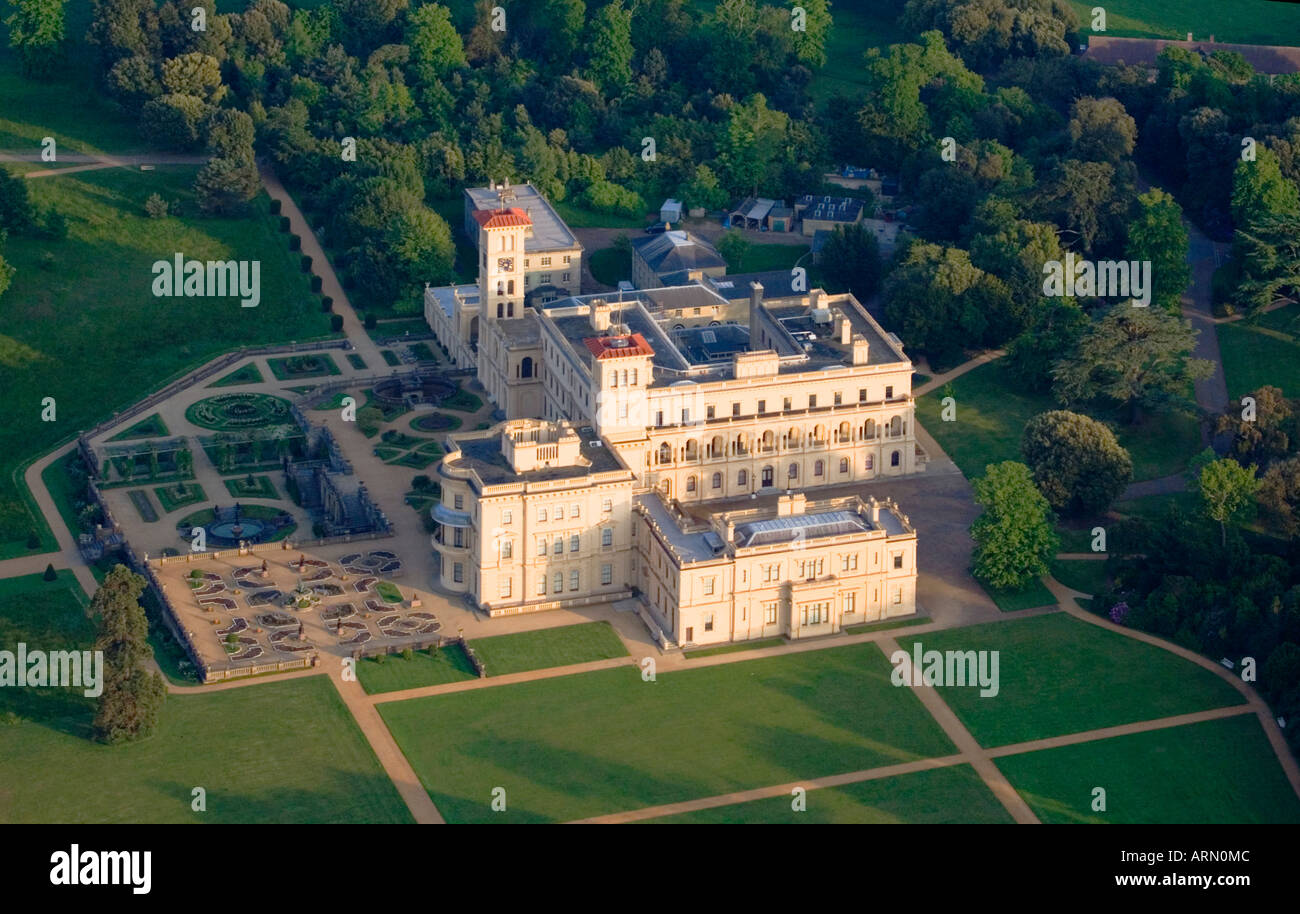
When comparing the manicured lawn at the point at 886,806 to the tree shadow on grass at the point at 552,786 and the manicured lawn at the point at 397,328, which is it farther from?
the manicured lawn at the point at 397,328

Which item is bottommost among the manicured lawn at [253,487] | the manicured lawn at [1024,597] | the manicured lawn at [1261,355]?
the manicured lawn at [1024,597]

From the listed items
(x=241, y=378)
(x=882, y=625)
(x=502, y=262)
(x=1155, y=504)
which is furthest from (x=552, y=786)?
(x=241, y=378)

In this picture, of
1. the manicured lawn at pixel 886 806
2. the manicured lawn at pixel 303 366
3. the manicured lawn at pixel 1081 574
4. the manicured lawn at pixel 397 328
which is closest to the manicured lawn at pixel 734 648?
the manicured lawn at pixel 886 806

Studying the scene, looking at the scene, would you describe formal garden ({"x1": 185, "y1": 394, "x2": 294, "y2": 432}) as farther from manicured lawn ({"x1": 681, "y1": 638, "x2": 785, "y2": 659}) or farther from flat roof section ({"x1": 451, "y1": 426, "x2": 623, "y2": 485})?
manicured lawn ({"x1": 681, "y1": 638, "x2": 785, "y2": 659})
